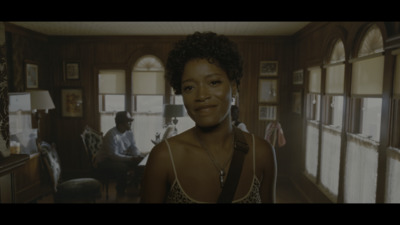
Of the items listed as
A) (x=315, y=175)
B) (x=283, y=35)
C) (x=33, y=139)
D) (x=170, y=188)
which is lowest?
(x=315, y=175)

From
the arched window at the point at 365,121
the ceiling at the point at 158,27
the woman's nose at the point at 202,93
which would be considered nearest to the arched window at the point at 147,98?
the ceiling at the point at 158,27

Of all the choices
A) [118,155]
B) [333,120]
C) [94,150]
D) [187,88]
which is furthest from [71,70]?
[187,88]

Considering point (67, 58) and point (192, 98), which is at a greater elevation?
point (67, 58)

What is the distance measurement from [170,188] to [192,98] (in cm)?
29

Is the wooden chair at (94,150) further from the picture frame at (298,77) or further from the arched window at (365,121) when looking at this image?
the picture frame at (298,77)

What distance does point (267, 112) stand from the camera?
568 centimetres

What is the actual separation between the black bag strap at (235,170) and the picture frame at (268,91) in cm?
490

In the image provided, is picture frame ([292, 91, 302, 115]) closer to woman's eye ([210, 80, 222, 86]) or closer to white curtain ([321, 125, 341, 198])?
white curtain ([321, 125, 341, 198])

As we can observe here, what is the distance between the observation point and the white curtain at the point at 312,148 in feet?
14.0

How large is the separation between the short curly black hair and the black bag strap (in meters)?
0.21

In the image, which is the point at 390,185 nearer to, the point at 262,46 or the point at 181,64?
the point at 181,64

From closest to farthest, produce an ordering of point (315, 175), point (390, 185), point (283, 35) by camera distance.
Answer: point (390, 185) < point (315, 175) < point (283, 35)

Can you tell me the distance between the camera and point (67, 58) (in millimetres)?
5781
